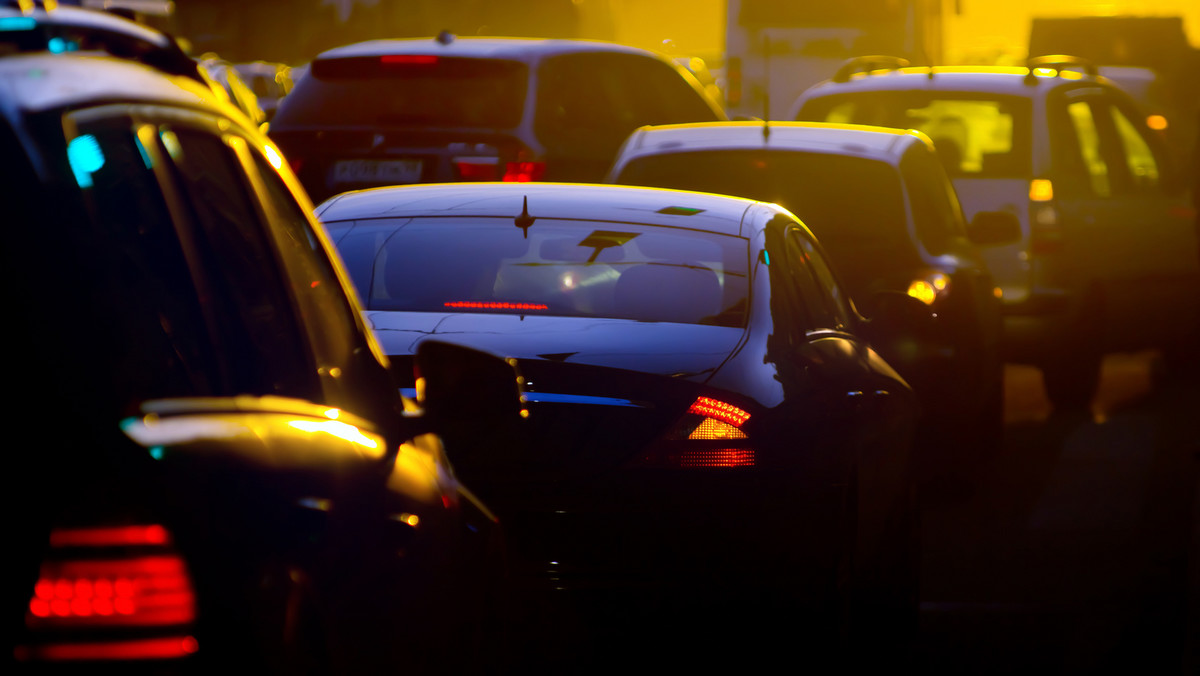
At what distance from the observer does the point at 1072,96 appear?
12.1m

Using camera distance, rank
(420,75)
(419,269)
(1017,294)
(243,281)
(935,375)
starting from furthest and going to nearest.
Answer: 1. (420,75)
2. (1017,294)
3. (935,375)
4. (419,269)
5. (243,281)

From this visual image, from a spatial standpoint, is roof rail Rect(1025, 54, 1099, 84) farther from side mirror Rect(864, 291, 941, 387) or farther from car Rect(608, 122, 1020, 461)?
side mirror Rect(864, 291, 941, 387)

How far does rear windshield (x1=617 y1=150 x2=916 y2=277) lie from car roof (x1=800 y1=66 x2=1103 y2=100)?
3215mm

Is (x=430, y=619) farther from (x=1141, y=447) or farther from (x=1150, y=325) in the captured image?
(x=1150, y=325)

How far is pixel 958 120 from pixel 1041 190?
46.0 inches

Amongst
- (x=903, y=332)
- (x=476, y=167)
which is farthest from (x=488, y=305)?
(x=476, y=167)

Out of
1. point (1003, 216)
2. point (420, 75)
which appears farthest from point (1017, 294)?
point (420, 75)

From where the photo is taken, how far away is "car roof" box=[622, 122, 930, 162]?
29.6 feet

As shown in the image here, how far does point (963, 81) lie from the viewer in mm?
12203

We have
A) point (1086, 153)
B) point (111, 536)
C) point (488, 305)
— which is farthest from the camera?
point (1086, 153)

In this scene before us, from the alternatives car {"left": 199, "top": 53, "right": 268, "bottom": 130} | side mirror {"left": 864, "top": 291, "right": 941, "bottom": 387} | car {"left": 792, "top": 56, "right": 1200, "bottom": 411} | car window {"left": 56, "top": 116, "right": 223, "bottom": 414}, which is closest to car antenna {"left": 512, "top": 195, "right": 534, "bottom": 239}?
car {"left": 199, "top": 53, "right": 268, "bottom": 130}

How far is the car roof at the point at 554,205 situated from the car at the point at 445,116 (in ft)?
17.8

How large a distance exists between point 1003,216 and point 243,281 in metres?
7.82

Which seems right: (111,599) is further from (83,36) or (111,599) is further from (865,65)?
(865,65)
